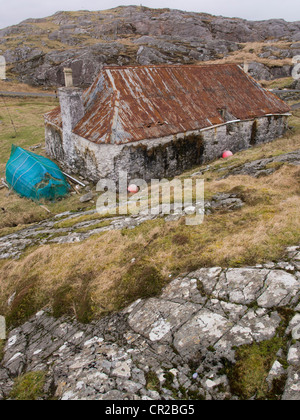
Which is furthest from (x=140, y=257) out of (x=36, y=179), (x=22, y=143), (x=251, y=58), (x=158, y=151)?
(x=251, y=58)

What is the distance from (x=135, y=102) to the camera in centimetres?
1634

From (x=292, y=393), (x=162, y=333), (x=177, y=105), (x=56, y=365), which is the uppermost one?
(x=177, y=105)

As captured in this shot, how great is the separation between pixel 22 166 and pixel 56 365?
14.1 meters

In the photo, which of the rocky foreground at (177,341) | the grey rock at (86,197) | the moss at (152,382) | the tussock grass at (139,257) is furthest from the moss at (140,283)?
the grey rock at (86,197)

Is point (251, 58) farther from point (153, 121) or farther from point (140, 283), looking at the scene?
point (140, 283)

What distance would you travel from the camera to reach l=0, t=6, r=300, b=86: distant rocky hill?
A: 4762 cm

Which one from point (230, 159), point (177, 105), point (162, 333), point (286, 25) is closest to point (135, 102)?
point (177, 105)

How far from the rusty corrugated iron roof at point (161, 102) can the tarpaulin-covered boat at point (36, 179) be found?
9.05 feet

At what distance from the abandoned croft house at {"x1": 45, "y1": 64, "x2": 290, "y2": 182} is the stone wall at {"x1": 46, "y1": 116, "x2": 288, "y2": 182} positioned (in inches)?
2.1

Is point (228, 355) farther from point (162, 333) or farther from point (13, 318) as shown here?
point (13, 318)

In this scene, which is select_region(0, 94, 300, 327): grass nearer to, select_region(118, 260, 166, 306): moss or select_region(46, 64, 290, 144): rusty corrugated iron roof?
select_region(118, 260, 166, 306): moss

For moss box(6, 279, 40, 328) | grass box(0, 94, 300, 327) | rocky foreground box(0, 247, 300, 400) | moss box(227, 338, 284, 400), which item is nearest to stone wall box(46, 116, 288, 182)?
grass box(0, 94, 300, 327)

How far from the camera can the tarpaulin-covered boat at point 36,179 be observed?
50.4 ft

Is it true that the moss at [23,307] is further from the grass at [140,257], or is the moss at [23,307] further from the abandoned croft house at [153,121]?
the abandoned croft house at [153,121]
